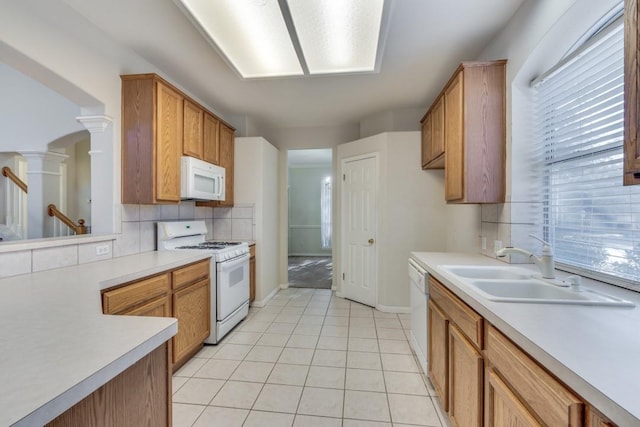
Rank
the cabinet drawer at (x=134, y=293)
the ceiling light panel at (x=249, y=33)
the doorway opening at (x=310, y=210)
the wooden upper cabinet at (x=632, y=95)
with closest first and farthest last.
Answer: the wooden upper cabinet at (x=632, y=95) < the cabinet drawer at (x=134, y=293) < the ceiling light panel at (x=249, y=33) < the doorway opening at (x=310, y=210)

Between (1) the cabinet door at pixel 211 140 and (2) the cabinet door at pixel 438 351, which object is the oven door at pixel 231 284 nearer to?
(1) the cabinet door at pixel 211 140

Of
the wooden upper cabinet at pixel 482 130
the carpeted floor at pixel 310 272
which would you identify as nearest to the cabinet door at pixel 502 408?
the wooden upper cabinet at pixel 482 130

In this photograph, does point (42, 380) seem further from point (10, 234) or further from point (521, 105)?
point (10, 234)

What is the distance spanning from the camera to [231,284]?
9.46 feet

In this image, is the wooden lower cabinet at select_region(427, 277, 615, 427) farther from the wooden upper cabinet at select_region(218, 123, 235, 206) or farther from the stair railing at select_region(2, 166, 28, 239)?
the stair railing at select_region(2, 166, 28, 239)

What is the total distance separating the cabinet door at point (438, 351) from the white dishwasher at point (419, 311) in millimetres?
99

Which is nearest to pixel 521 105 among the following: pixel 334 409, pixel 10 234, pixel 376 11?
pixel 376 11

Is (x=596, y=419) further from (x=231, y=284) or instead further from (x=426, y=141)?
(x=426, y=141)

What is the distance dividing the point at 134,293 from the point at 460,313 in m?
1.83

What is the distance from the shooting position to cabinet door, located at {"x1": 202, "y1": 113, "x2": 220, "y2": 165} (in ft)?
A: 10.1

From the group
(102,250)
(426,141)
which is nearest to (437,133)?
(426,141)

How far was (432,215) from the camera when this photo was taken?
11.3ft

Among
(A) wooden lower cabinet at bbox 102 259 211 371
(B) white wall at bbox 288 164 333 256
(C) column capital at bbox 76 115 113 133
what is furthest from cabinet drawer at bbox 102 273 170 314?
(B) white wall at bbox 288 164 333 256

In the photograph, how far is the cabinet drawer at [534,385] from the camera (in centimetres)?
69
